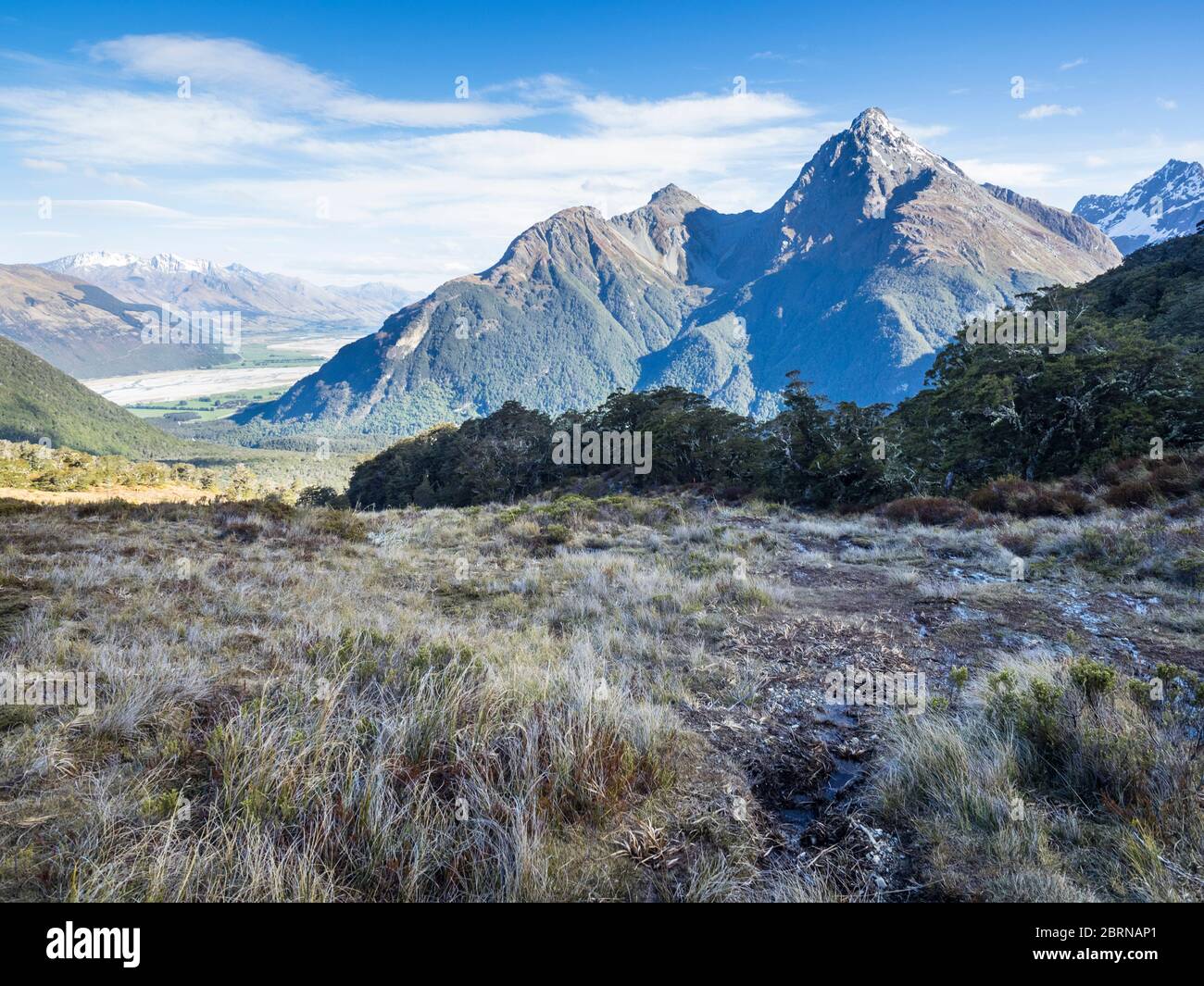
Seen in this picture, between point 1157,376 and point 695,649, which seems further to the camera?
point 1157,376

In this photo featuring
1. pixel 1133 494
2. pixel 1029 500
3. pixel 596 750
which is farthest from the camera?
pixel 1029 500

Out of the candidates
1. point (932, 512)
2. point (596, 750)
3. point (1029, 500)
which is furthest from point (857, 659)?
point (1029, 500)

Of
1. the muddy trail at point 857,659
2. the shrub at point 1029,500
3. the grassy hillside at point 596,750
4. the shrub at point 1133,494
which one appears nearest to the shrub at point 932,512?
the shrub at point 1029,500

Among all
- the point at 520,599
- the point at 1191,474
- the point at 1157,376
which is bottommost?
the point at 520,599

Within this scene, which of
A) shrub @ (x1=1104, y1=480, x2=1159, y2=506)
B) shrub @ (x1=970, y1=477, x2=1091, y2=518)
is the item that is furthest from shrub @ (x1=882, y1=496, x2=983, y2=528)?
shrub @ (x1=1104, y1=480, x2=1159, y2=506)

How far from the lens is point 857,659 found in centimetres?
579

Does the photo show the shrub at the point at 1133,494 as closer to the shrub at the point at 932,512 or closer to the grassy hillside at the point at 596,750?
the shrub at the point at 932,512

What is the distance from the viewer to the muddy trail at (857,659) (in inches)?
112

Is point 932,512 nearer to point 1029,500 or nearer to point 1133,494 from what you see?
point 1029,500

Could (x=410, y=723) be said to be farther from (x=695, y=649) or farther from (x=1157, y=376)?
(x=1157, y=376)

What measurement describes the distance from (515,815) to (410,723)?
3.61 ft
